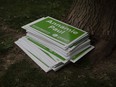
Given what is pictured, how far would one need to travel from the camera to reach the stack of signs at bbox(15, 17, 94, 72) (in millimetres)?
2791

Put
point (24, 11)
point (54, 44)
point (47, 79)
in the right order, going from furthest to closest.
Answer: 1. point (24, 11)
2. point (54, 44)
3. point (47, 79)

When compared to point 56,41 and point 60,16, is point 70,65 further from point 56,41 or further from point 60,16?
point 60,16

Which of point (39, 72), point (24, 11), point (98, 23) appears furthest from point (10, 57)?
point (24, 11)

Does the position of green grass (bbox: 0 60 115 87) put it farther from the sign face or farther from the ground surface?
the sign face

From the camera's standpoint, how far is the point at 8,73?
284 centimetres

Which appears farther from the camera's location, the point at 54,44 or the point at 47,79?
the point at 54,44

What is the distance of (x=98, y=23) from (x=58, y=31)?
53cm

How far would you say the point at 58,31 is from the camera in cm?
298

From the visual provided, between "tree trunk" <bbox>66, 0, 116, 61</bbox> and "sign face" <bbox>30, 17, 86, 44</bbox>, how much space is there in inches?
7.4

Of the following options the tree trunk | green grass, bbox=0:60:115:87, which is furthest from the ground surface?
the tree trunk

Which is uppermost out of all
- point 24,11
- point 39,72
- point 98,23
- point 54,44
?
point 98,23

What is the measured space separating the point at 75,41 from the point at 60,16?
1.29 meters

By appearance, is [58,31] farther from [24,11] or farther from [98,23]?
[24,11]

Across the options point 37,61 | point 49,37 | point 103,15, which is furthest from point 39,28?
point 103,15
